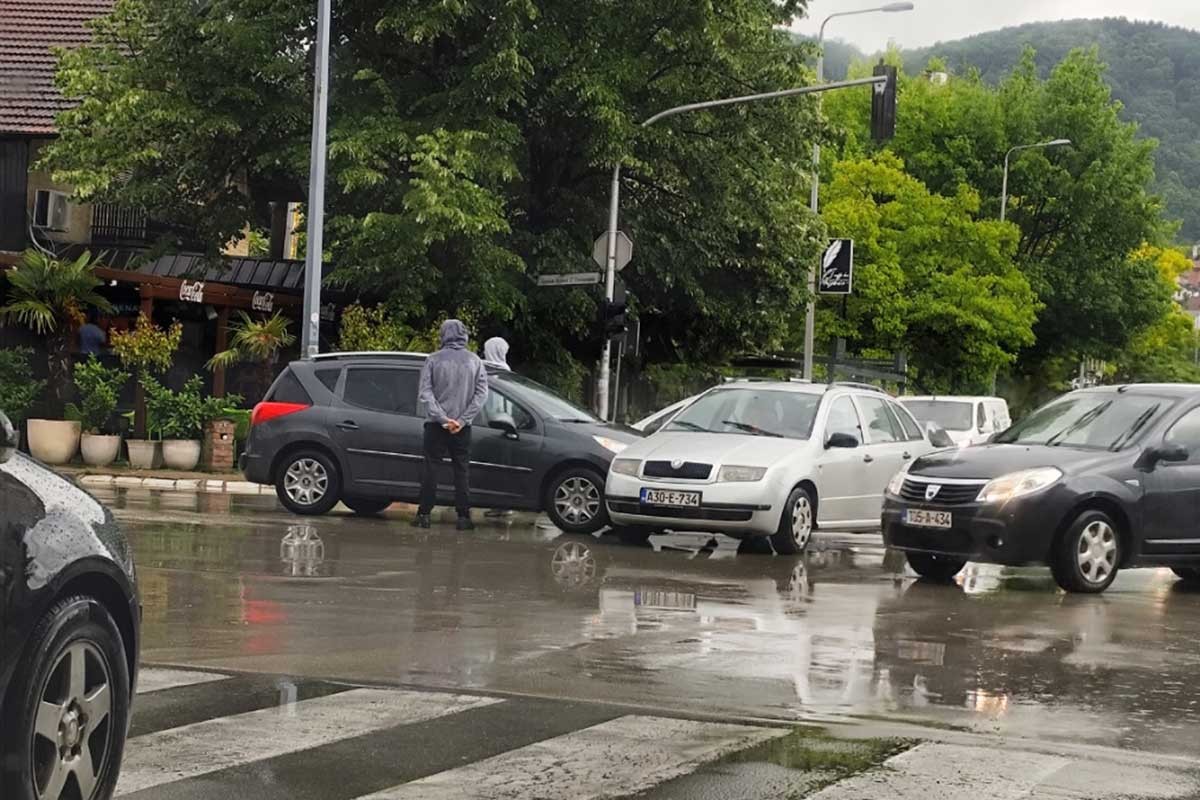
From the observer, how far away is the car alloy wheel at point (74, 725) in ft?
16.3

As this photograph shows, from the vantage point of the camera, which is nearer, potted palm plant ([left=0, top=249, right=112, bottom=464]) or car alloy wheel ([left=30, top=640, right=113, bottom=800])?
car alloy wheel ([left=30, top=640, right=113, bottom=800])

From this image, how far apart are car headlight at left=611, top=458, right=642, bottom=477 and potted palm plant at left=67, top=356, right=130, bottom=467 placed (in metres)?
10.6

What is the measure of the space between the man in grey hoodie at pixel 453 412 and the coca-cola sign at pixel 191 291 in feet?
43.9

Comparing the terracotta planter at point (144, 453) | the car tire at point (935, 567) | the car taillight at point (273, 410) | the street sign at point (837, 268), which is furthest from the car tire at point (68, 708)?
the street sign at point (837, 268)

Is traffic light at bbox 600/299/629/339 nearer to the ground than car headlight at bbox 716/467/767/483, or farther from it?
farther from it

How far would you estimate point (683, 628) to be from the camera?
433 inches

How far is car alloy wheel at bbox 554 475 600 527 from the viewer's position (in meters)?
18.5

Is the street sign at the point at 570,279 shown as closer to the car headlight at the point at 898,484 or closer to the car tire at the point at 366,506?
the car tire at the point at 366,506

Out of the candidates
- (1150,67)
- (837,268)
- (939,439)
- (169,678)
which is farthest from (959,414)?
(1150,67)

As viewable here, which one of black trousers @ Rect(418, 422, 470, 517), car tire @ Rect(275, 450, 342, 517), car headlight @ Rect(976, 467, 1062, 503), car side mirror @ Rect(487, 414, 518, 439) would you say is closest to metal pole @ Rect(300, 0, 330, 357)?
car tire @ Rect(275, 450, 342, 517)

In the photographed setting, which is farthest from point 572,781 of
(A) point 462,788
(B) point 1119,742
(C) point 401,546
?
(C) point 401,546

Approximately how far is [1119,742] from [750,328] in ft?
91.9

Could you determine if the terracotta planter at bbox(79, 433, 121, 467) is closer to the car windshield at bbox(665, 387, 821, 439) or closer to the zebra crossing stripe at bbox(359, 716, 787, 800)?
the car windshield at bbox(665, 387, 821, 439)

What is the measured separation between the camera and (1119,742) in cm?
768
